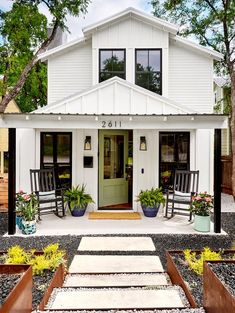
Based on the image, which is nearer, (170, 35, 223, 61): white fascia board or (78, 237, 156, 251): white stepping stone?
(78, 237, 156, 251): white stepping stone

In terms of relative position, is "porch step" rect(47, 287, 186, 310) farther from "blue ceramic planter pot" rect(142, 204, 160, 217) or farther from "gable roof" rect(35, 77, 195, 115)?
"gable roof" rect(35, 77, 195, 115)

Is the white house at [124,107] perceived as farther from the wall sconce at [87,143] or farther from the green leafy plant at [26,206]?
the green leafy plant at [26,206]

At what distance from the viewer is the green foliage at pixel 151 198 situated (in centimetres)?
848

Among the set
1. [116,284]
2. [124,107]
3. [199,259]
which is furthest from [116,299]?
[124,107]

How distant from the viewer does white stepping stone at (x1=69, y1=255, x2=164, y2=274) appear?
4742 millimetres

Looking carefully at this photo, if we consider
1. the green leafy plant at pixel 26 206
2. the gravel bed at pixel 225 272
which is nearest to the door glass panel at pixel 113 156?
the green leafy plant at pixel 26 206

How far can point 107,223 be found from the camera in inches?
305

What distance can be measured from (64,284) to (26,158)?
5469 millimetres

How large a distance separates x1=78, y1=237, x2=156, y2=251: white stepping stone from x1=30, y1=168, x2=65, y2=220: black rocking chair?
2115 mm

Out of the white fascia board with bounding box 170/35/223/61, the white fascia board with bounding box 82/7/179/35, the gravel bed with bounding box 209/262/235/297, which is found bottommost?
the gravel bed with bounding box 209/262/235/297

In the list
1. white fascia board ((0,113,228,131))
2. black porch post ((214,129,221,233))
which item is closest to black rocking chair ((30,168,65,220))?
white fascia board ((0,113,228,131))

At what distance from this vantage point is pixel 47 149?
359 inches

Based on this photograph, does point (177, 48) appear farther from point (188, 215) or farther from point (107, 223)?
point (107, 223)

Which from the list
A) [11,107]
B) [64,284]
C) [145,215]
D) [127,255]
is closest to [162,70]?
[145,215]
